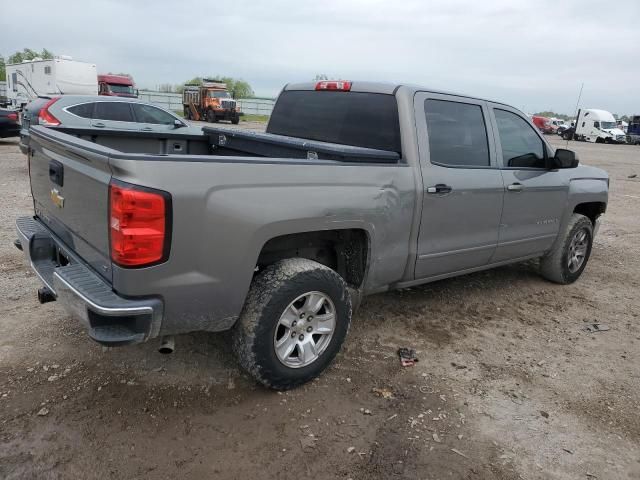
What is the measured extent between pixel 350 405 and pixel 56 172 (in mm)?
2206

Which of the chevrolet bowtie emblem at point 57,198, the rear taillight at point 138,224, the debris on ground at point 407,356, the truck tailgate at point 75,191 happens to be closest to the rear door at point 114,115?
the truck tailgate at point 75,191

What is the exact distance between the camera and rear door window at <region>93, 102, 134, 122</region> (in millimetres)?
9523

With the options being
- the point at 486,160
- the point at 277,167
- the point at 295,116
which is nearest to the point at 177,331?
the point at 277,167

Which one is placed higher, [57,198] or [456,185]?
[456,185]

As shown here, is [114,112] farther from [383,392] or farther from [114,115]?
[383,392]

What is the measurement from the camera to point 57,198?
304 cm

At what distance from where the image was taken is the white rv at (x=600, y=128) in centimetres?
4339

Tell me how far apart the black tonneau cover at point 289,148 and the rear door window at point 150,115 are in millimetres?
6204

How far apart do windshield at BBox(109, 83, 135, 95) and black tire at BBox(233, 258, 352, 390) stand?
1140 inches

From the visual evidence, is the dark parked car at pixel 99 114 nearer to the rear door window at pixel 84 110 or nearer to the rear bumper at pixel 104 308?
the rear door window at pixel 84 110

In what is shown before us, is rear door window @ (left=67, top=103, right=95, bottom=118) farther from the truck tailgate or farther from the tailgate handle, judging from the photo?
the tailgate handle

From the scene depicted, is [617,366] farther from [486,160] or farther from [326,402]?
[326,402]

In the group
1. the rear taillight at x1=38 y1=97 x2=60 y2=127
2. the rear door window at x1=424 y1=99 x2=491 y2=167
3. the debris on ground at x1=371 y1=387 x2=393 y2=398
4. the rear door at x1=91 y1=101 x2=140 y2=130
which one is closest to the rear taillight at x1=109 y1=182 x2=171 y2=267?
the debris on ground at x1=371 y1=387 x2=393 y2=398

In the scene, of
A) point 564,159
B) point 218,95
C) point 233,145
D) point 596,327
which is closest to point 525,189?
point 564,159
